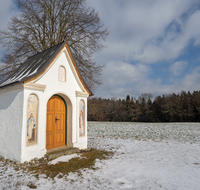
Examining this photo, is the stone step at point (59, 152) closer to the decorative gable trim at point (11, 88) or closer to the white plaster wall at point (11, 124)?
the white plaster wall at point (11, 124)

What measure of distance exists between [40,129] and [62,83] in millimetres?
2277

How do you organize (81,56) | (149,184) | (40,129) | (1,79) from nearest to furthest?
(149,184)
(40,129)
(1,79)
(81,56)

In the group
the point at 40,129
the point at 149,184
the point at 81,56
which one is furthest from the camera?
the point at 81,56

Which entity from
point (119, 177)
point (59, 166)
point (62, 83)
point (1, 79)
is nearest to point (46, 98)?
point (62, 83)

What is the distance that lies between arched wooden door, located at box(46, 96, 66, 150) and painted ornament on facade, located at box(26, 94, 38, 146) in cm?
83

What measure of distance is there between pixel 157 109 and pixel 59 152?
43041 mm

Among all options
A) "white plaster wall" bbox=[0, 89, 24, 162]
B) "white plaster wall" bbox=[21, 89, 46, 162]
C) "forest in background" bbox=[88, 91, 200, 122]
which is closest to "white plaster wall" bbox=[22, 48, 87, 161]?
"white plaster wall" bbox=[21, 89, 46, 162]

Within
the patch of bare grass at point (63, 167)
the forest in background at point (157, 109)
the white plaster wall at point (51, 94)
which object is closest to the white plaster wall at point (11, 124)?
the white plaster wall at point (51, 94)

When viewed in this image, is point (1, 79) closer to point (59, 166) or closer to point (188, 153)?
point (59, 166)

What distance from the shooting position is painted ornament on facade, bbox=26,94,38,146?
18.0 ft

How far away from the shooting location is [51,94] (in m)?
6.34

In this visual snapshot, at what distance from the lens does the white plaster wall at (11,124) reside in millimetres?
5445

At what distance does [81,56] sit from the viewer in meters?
12.3

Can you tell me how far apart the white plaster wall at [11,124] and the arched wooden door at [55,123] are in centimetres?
128
